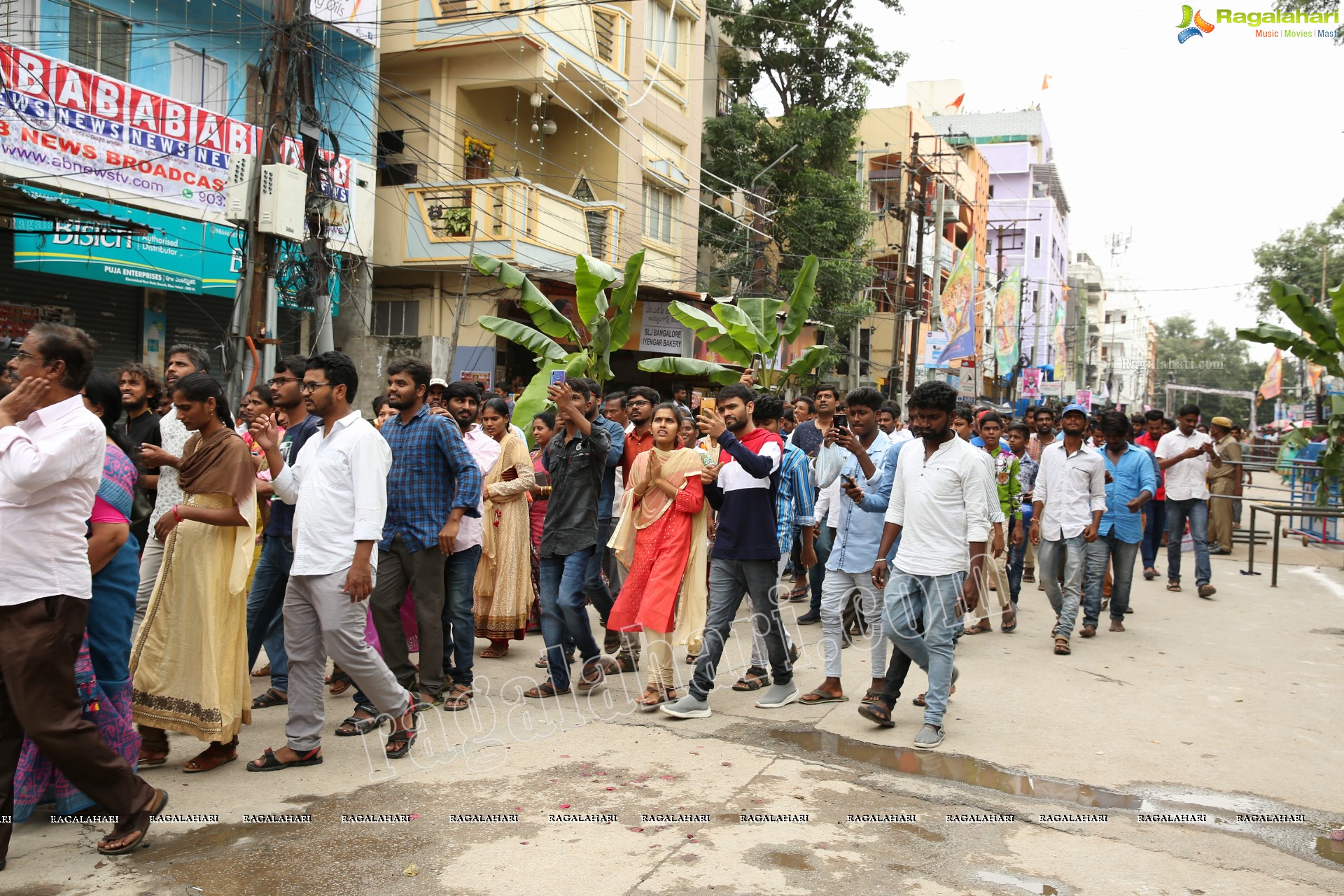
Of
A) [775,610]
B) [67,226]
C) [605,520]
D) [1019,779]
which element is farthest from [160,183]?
[1019,779]

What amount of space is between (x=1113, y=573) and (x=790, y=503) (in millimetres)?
4298

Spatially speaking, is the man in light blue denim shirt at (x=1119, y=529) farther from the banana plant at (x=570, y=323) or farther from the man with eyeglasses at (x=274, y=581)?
the man with eyeglasses at (x=274, y=581)

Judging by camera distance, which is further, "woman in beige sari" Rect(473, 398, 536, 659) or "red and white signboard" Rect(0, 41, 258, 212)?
"red and white signboard" Rect(0, 41, 258, 212)

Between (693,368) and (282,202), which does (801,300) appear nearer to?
(693,368)

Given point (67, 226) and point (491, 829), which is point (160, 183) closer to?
point (67, 226)

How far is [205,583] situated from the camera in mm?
4770

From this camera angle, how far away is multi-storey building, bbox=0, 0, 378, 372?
11.2 metres

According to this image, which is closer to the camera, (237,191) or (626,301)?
(237,191)

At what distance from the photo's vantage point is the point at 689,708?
5.88 m

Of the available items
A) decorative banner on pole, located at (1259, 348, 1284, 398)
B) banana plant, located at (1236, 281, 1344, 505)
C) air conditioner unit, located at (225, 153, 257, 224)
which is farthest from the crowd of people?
decorative banner on pole, located at (1259, 348, 1284, 398)

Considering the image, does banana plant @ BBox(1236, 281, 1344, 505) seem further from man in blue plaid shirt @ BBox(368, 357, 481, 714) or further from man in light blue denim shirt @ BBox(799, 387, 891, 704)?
man in blue plaid shirt @ BBox(368, 357, 481, 714)

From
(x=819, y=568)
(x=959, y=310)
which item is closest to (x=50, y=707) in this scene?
(x=819, y=568)

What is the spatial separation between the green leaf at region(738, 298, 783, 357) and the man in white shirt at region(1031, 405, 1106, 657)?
212 inches

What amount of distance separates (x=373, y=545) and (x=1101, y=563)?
21.0ft
